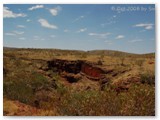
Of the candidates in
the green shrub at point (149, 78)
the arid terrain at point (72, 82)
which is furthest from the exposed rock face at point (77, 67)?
the green shrub at point (149, 78)

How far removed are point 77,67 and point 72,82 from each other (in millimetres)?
166

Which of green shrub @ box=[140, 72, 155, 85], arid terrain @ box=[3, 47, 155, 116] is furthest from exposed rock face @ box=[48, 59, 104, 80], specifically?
green shrub @ box=[140, 72, 155, 85]

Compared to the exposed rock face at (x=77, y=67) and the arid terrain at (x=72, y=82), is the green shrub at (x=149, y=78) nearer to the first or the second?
the arid terrain at (x=72, y=82)

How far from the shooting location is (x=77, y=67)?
11031 mm

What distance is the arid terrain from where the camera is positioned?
Result: 10977 millimetres

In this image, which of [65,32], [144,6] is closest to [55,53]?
[65,32]

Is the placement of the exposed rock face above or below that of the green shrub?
above

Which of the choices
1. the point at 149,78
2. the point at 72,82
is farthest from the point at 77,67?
the point at 149,78

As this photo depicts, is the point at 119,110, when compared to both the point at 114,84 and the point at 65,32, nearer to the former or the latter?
the point at 114,84

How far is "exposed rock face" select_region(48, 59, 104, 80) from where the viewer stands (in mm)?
11016

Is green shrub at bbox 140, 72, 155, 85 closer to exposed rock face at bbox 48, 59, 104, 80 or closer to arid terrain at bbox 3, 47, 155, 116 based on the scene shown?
arid terrain at bbox 3, 47, 155, 116

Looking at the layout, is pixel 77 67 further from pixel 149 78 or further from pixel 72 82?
pixel 149 78

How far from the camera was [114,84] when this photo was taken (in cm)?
1102

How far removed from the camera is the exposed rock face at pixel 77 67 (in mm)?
11016
